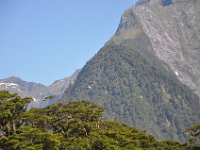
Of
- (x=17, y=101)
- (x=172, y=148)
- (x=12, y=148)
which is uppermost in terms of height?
(x=17, y=101)

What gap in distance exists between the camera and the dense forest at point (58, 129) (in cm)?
6203

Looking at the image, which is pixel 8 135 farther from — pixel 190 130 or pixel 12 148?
pixel 190 130

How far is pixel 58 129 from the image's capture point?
77.4m

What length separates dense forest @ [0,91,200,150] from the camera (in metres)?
62.0

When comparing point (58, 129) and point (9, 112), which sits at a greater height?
point (9, 112)

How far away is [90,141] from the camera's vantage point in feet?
221

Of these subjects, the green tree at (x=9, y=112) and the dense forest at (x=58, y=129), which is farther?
the green tree at (x=9, y=112)

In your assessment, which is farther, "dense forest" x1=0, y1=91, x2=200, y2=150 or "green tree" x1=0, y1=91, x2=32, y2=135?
"green tree" x1=0, y1=91, x2=32, y2=135

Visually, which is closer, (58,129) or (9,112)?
(9,112)

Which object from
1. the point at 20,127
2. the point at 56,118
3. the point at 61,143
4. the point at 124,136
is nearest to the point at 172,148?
the point at 124,136

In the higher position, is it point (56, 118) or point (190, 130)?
point (56, 118)

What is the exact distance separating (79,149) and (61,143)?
364 centimetres

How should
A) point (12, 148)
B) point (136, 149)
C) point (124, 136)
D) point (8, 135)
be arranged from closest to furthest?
point (12, 148) → point (8, 135) → point (136, 149) → point (124, 136)

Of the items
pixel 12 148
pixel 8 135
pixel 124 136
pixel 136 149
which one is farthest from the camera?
pixel 124 136
